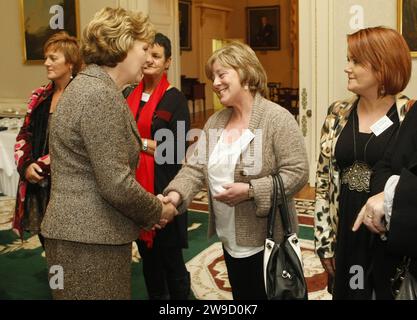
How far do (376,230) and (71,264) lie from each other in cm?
123

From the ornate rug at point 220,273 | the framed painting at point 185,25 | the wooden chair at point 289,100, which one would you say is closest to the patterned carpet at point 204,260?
the ornate rug at point 220,273

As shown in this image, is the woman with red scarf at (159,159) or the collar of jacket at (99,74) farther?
the woman with red scarf at (159,159)

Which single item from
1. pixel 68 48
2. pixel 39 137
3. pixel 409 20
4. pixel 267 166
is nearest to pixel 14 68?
pixel 68 48

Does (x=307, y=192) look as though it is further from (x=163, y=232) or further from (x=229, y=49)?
(x=229, y=49)

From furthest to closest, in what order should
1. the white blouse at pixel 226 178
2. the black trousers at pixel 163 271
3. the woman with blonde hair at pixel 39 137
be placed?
the woman with blonde hair at pixel 39 137 → the black trousers at pixel 163 271 → the white blouse at pixel 226 178

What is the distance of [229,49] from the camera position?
2535mm

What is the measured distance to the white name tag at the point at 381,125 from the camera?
7.96 ft

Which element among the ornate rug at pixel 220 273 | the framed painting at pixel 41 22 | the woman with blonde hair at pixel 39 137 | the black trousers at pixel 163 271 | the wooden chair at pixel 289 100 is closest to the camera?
the black trousers at pixel 163 271

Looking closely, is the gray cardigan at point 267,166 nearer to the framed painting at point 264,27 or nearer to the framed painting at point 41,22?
the framed painting at point 41,22

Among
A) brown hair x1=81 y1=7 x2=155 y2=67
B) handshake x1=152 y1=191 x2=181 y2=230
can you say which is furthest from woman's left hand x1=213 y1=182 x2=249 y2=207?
brown hair x1=81 y1=7 x2=155 y2=67

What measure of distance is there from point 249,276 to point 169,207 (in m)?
0.52

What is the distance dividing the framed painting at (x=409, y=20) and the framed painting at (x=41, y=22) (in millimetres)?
4909

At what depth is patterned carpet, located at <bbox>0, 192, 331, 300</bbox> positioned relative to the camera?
4090 millimetres
